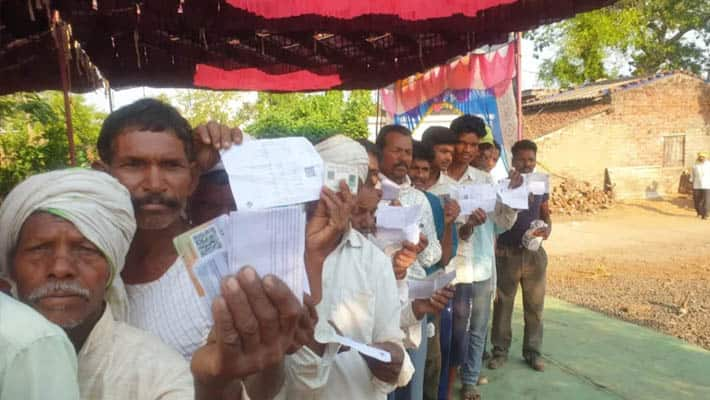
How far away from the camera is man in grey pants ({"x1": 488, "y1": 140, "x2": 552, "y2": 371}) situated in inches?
177

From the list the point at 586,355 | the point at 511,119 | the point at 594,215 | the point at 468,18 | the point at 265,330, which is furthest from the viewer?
the point at 594,215

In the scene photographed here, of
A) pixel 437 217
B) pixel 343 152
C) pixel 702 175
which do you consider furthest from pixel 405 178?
pixel 702 175

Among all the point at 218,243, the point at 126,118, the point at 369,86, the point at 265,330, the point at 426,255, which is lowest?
the point at 426,255

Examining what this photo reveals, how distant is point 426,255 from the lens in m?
3.24

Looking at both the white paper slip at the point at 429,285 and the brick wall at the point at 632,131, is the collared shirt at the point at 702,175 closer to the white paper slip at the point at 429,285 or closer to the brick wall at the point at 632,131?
the brick wall at the point at 632,131

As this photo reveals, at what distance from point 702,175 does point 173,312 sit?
48.6ft

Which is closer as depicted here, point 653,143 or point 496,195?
point 496,195

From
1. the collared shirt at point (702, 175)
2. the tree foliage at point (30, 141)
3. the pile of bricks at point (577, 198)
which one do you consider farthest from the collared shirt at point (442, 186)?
the pile of bricks at point (577, 198)

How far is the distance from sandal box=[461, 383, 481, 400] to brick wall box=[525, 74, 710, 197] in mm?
13716

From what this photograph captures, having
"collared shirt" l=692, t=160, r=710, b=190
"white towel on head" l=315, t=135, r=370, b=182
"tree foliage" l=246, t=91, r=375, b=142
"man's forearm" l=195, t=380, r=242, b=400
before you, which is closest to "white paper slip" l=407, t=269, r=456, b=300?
"white towel on head" l=315, t=135, r=370, b=182

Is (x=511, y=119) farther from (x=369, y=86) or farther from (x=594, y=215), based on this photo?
(x=594, y=215)

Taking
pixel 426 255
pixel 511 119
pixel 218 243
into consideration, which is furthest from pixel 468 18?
pixel 218 243

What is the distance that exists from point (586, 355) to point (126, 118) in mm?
4602

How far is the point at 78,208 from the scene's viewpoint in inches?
46.3
